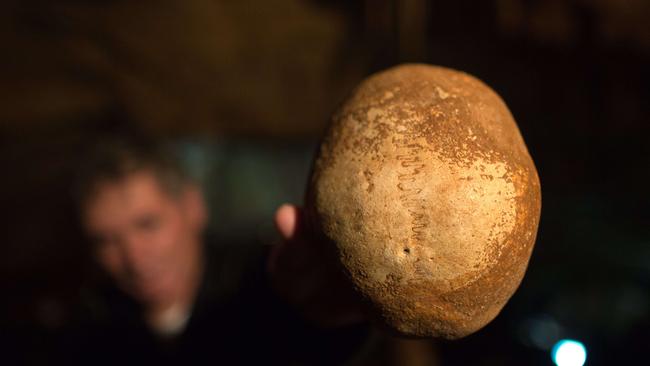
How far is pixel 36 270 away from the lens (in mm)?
3102

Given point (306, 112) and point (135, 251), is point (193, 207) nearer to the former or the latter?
point (135, 251)

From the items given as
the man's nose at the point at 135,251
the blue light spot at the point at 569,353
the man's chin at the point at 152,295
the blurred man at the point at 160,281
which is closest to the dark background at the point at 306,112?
the blue light spot at the point at 569,353

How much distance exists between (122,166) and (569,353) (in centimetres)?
147

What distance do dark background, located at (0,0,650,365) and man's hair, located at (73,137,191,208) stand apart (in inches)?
23.8

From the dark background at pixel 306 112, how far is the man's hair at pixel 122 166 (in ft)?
1.98

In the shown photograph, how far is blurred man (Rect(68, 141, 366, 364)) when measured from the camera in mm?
1576

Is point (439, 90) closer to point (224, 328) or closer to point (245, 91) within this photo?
point (224, 328)

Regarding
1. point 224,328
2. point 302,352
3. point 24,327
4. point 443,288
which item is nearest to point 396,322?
point 443,288

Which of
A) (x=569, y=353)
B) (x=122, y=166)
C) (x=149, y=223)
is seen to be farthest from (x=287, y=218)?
(x=122, y=166)

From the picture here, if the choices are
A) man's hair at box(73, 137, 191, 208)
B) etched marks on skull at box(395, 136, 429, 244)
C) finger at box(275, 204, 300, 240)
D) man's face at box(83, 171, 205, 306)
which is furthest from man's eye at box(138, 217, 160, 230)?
etched marks on skull at box(395, 136, 429, 244)

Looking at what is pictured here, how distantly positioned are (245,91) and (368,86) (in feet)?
5.73

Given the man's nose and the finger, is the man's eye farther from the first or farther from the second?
the finger

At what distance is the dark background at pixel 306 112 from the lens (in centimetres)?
157

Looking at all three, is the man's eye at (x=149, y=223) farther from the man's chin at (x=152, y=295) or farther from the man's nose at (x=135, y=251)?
the man's chin at (x=152, y=295)
